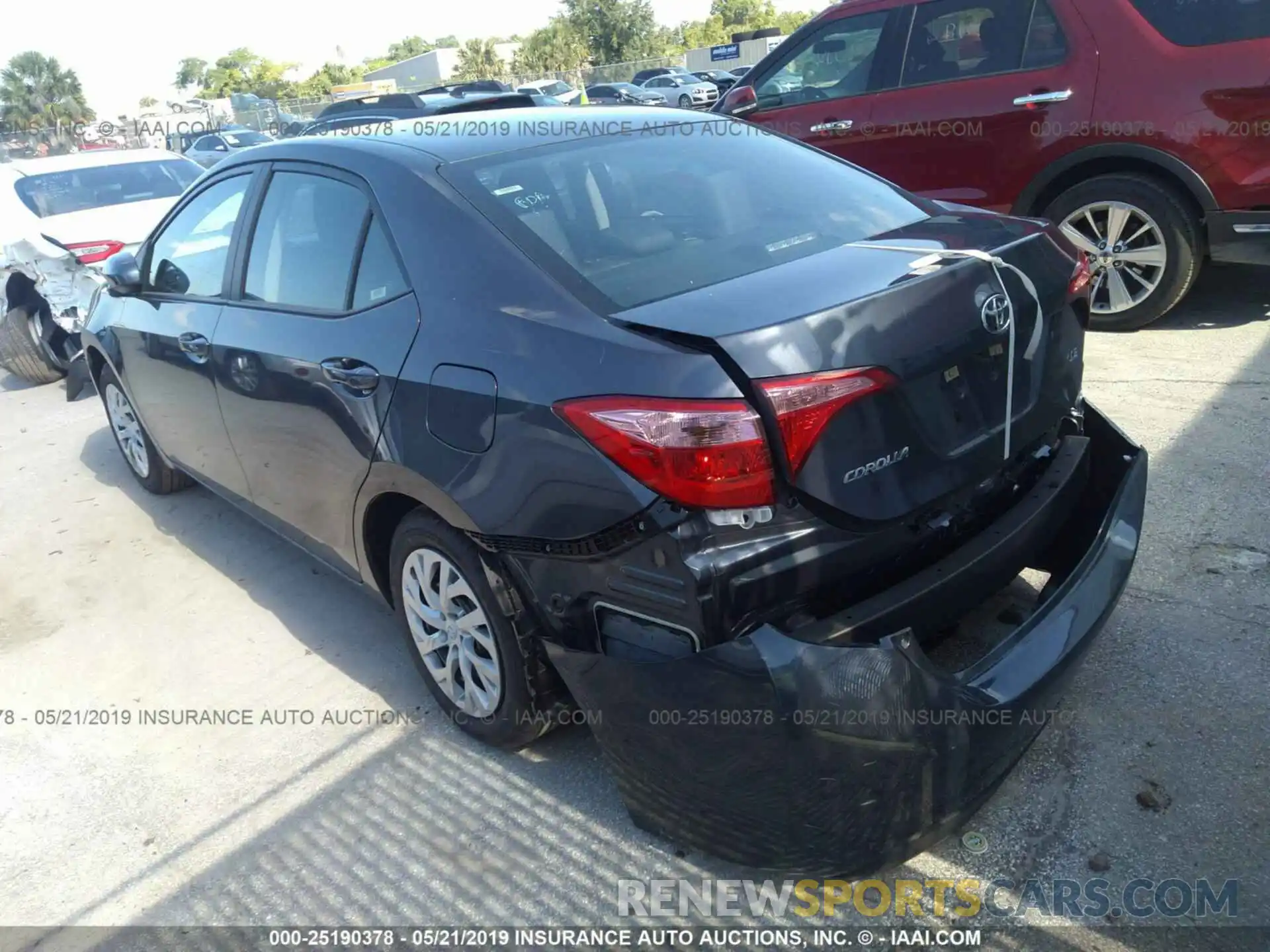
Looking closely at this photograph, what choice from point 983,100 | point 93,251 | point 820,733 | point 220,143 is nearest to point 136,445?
point 93,251

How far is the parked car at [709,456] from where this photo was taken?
2037 millimetres

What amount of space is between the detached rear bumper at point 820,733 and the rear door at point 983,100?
4.10 meters

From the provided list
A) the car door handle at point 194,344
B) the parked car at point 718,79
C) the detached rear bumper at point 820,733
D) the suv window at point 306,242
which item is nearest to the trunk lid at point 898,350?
the detached rear bumper at point 820,733

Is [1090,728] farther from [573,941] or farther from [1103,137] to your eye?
[1103,137]

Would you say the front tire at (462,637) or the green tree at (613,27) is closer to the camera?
the front tire at (462,637)

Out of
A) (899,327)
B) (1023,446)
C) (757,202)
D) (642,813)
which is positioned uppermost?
(757,202)

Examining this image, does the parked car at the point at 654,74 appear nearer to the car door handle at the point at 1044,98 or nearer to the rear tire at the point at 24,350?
the rear tire at the point at 24,350

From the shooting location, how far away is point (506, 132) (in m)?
3.12

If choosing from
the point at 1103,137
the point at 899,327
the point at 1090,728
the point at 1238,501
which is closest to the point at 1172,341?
the point at 1103,137

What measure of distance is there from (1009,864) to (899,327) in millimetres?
1268

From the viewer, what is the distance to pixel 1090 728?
2.68m

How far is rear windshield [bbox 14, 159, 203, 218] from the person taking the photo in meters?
8.16

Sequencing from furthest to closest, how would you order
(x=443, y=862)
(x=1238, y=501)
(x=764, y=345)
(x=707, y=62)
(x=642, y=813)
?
(x=707, y=62), (x=1238, y=501), (x=443, y=862), (x=642, y=813), (x=764, y=345)

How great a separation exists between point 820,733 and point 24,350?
8.17 meters
